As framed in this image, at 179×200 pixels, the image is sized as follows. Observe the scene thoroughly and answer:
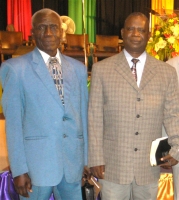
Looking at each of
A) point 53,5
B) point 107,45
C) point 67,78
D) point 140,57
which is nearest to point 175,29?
point 140,57

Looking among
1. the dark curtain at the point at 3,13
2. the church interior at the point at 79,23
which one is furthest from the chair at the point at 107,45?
the dark curtain at the point at 3,13

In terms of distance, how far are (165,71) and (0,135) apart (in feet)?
9.67

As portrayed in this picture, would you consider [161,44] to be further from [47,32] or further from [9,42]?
[9,42]

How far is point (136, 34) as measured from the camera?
6.65 ft

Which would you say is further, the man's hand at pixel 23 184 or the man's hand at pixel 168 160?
the man's hand at pixel 168 160

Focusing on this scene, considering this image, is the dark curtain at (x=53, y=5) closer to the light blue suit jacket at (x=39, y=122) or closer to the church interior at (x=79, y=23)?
the church interior at (x=79, y=23)

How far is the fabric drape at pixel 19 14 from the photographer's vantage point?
395 inches

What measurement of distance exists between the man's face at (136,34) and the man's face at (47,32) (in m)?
0.43

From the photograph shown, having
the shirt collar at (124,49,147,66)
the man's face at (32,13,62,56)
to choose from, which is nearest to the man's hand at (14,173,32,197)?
the man's face at (32,13,62,56)

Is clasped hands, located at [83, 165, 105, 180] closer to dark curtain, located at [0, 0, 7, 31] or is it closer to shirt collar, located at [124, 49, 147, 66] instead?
shirt collar, located at [124, 49, 147, 66]

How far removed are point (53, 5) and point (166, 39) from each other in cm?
825

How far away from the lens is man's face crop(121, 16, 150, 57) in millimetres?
2036

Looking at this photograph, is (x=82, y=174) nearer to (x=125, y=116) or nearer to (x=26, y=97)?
(x=125, y=116)

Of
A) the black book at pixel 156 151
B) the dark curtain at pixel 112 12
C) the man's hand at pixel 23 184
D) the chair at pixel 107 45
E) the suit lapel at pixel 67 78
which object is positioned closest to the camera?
the man's hand at pixel 23 184
